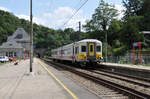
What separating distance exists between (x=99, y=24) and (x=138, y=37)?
3269 centimetres

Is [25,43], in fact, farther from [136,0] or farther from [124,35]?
[124,35]

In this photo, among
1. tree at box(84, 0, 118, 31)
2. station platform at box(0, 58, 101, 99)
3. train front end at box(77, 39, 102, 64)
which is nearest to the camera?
station platform at box(0, 58, 101, 99)

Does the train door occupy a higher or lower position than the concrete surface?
higher

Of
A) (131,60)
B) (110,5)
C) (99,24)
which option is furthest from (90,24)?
(131,60)

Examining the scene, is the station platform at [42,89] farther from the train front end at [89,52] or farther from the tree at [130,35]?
the tree at [130,35]

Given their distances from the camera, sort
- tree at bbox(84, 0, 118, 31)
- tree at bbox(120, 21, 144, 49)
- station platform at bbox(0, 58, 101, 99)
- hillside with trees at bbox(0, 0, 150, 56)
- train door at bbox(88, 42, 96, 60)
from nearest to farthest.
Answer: station platform at bbox(0, 58, 101, 99) < train door at bbox(88, 42, 96, 60) < tree at bbox(120, 21, 144, 49) < hillside with trees at bbox(0, 0, 150, 56) < tree at bbox(84, 0, 118, 31)

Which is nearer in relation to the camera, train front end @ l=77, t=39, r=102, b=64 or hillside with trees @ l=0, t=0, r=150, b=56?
train front end @ l=77, t=39, r=102, b=64

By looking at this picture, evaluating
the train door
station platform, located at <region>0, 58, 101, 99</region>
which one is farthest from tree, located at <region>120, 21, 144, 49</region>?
station platform, located at <region>0, 58, 101, 99</region>

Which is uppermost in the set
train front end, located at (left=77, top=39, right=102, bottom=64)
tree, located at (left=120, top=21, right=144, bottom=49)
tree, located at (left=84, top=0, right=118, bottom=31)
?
tree, located at (left=84, top=0, right=118, bottom=31)

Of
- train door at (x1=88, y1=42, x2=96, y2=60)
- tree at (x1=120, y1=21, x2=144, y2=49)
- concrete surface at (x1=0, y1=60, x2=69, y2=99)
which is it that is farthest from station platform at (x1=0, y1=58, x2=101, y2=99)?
tree at (x1=120, y1=21, x2=144, y2=49)

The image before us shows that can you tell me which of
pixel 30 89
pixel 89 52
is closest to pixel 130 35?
pixel 89 52

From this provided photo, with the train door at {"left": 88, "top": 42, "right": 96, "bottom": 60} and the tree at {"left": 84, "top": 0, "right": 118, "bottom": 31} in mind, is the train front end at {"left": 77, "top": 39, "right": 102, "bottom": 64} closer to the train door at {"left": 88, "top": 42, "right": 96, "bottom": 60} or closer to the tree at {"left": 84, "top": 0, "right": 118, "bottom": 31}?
the train door at {"left": 88, "top": 42, "right": 96, "bottom": 60}

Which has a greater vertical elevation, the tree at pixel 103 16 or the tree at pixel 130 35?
the tree at pixel 103 16

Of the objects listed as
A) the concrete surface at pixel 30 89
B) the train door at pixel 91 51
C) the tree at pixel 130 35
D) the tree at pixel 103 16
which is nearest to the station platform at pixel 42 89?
the concrete surface at pixel 30 89
